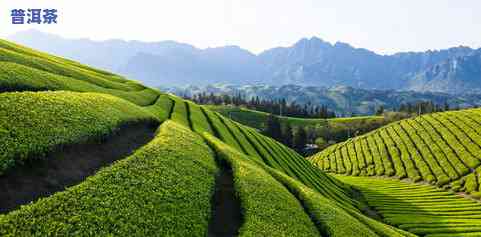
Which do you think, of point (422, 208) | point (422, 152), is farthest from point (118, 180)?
point (422, 152)

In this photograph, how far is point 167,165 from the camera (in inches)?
959

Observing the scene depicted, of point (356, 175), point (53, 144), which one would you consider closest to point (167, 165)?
point (53, 144)

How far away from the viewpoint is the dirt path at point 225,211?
2220cm

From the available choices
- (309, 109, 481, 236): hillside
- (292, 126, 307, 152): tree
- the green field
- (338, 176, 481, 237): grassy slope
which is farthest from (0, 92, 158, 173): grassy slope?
(292, 126, 307, 152): tree

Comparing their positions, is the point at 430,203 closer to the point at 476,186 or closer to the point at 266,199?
the point at 476,186

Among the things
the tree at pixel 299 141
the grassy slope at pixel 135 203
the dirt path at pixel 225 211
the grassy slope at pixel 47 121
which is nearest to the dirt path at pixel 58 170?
the grassy slope at pixel 47 121

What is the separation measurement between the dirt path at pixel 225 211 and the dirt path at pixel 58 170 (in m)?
6.40

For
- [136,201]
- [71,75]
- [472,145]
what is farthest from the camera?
[472,145]

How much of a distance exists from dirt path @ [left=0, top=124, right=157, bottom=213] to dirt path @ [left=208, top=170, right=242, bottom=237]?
6401 millimetres

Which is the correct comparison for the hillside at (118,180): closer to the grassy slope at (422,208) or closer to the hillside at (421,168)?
the grassy slope at (422,208)

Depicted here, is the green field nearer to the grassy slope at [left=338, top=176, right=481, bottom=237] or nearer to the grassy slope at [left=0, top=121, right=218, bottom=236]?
the grassy slope at [left=0, top=121, right=218, bottom=236]

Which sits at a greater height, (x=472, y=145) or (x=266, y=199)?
(x=266, y=199)

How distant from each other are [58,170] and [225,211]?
9.57m

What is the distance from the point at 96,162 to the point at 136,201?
5.56 m
